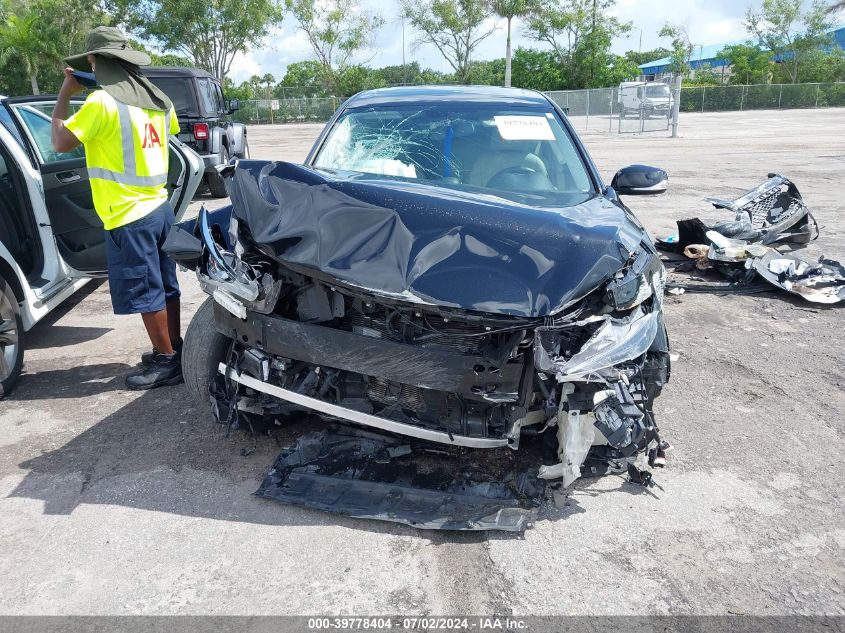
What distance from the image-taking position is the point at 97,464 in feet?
10.3

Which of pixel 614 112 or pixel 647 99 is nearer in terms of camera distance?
pixel 647 99

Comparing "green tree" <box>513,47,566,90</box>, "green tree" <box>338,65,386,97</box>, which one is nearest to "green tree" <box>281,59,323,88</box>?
"green tree" <box>338,65,386,97</box>

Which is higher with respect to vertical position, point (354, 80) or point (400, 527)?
point (354, 80)

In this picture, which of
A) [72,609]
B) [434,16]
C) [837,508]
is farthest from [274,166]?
[434,16]

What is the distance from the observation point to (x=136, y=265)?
384 centimetres

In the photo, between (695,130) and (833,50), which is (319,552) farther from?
(833,50)

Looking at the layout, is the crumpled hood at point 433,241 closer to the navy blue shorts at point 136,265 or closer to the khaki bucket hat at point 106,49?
the navy blue shorts at point 136,265

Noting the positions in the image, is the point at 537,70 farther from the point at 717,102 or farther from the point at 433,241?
the point at 433,241

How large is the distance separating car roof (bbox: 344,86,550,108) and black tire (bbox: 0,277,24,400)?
2.43m

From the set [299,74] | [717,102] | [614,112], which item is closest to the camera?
[614,112]

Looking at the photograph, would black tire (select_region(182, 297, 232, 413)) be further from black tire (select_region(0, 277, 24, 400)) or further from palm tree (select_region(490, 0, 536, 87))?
palm tree (select_region(490, 0, 536, 87))

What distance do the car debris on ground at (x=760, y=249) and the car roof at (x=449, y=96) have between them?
260cm

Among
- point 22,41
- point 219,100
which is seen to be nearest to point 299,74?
point 22,41

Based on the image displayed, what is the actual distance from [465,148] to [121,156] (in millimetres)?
1988
